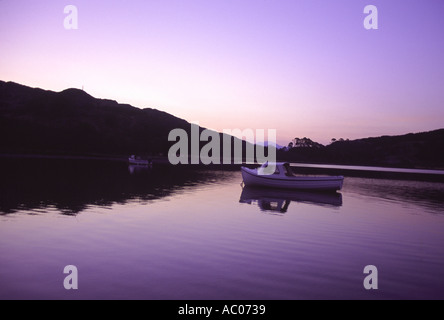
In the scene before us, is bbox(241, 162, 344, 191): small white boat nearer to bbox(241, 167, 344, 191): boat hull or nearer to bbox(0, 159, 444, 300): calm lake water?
bbox(241, 167, 344, 191): boat hull

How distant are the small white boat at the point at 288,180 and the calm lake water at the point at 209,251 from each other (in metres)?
12.7

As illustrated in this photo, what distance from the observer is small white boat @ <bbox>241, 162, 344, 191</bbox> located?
35.8 m

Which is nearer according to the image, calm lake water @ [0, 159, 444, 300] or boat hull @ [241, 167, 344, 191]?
calm lake water @ [0, 159, 444, 300]

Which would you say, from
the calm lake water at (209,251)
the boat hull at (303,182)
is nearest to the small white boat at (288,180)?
the boat hull at (303,182)

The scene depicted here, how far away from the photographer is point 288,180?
118 feet

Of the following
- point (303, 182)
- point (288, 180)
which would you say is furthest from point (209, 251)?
point (303, 182)

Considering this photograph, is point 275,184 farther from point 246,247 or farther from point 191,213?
point 246,247

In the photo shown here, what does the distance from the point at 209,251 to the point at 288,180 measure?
25199 mm

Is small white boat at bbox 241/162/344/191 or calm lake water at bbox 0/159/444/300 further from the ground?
small white boat at bbox 241/162/344/191

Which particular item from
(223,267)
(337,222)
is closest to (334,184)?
(337,222)

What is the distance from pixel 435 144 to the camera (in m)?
193

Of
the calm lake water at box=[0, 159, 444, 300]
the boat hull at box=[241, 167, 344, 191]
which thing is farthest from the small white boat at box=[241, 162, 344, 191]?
the calm lake water at box=[0, 159, 444, 300]

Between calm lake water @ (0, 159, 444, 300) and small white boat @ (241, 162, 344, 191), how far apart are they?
1271 cm

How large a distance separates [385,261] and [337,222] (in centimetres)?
736
